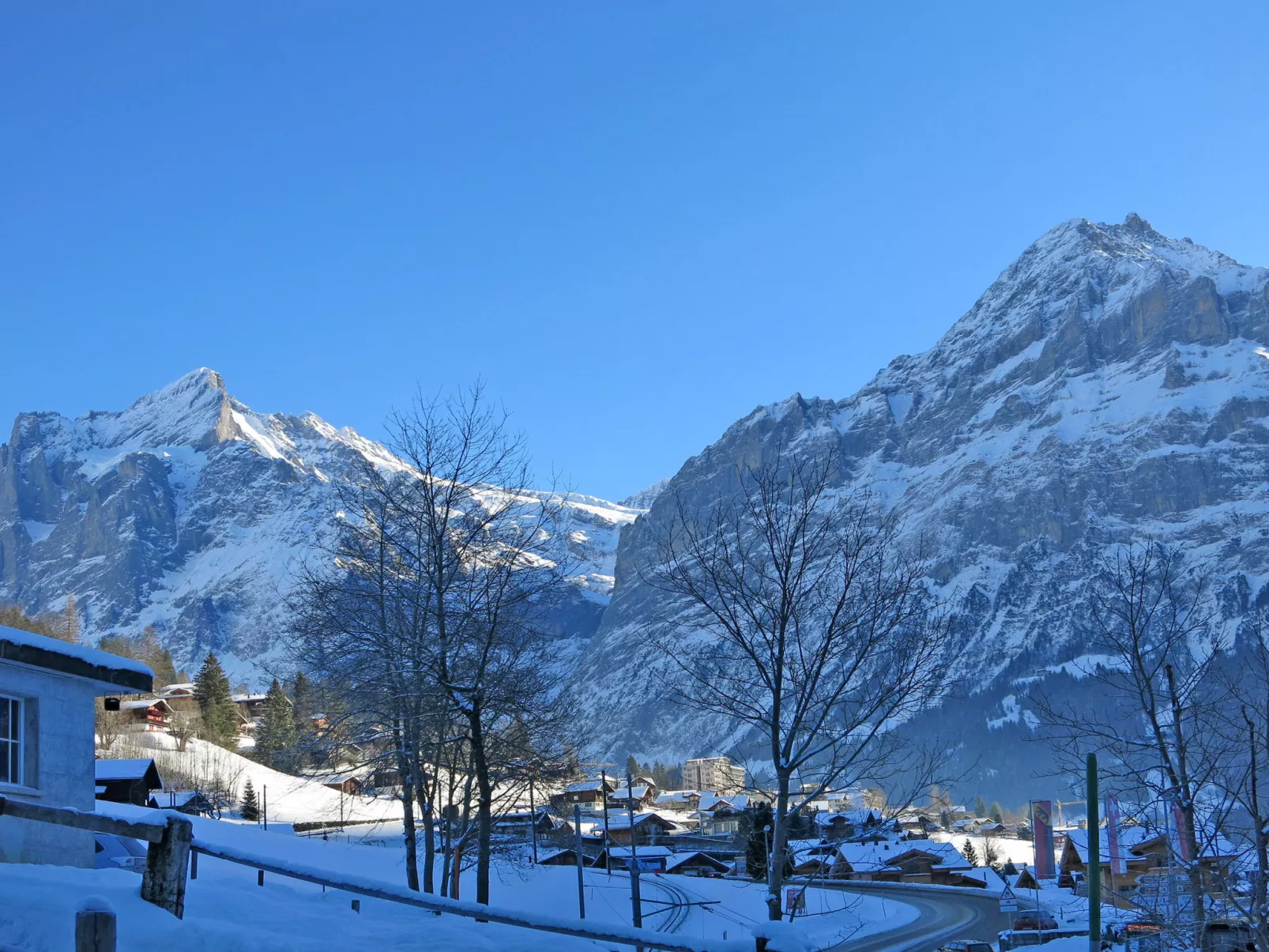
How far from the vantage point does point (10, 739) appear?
43.5ft

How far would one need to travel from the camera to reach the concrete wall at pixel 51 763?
42.9 ft

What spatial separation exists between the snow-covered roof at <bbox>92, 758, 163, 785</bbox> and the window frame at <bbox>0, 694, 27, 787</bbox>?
107 feet

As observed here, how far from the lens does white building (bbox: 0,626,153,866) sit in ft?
42.9

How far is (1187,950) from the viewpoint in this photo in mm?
16016

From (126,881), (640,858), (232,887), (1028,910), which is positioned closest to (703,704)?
(232,887)

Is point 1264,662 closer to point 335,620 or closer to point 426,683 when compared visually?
point 426,683

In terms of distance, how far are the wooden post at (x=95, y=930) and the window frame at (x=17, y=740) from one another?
8.36 m

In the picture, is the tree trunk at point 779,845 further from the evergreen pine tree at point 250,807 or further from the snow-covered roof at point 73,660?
the evergreen pine tree at point 250,807

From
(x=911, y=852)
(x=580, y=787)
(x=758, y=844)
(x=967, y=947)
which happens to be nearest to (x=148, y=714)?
(x=580, y=787)

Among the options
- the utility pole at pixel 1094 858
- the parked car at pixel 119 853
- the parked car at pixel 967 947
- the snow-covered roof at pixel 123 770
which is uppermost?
the utility pole at pixel 1094 858

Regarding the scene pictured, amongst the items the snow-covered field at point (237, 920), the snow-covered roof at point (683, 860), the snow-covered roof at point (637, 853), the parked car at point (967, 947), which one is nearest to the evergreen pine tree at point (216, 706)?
the snow-covered roof at point (637, 853)

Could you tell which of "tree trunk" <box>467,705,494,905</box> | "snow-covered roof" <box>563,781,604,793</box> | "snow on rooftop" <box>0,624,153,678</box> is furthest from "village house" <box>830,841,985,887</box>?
"snow on rooftop" <box>0,624,153,678</box>

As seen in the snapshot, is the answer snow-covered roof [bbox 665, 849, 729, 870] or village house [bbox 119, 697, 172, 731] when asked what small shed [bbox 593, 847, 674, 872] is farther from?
village house [bbox 119, 697, 172, 731]

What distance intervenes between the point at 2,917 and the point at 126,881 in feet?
9.10
